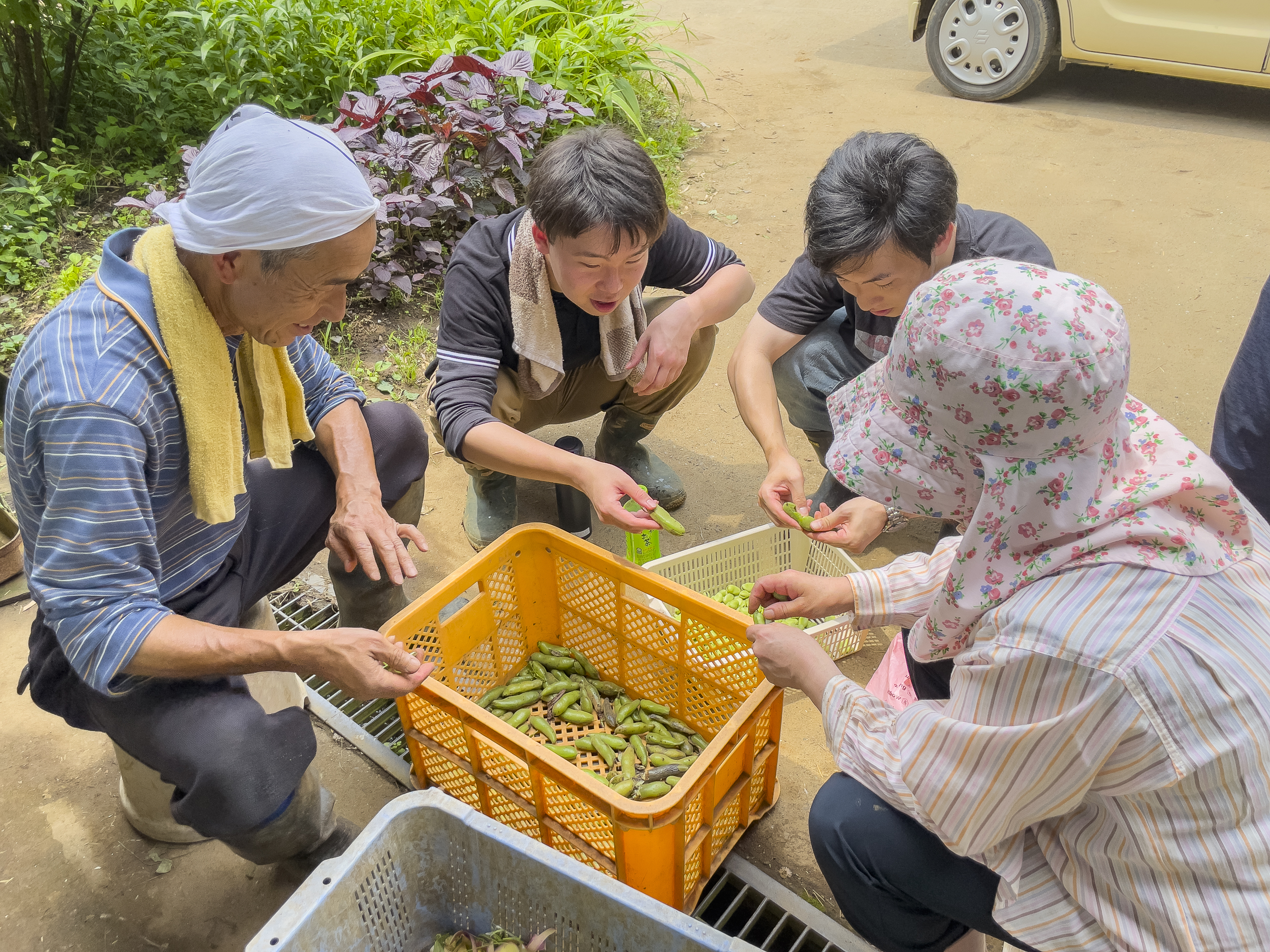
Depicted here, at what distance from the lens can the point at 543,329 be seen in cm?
300

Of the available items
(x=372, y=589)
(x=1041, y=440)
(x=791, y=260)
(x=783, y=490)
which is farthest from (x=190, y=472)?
(x=791, y=260)

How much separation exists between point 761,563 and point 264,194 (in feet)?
6.58

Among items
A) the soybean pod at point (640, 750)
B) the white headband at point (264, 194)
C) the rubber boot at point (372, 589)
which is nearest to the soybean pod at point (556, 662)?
the soybean pod at point (640, 750)

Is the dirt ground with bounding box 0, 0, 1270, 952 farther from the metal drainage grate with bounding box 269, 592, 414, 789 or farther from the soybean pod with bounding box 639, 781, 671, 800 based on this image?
the soybean pod with bounding box 639, 781, 671, 800

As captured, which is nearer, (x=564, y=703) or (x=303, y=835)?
(x=303, y=835)

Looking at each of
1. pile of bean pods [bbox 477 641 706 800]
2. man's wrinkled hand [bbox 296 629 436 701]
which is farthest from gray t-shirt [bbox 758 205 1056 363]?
man's wrinkled hand [bbox 296 629 436 701]

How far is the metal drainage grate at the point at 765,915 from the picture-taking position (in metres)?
2.24

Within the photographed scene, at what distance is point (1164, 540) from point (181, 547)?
203 centimetres

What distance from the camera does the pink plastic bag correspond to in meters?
2.50

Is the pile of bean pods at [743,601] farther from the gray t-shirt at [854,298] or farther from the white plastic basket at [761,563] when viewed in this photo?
the gray t-shirt at [854,298]

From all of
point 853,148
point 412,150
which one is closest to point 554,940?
point 853,148

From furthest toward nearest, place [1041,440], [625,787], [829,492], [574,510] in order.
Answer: [574,510], [829,492], [625,787], [1041,440]

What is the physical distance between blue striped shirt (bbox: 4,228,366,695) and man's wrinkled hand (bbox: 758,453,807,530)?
1.56 m

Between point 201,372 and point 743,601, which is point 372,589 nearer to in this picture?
point 201,372
